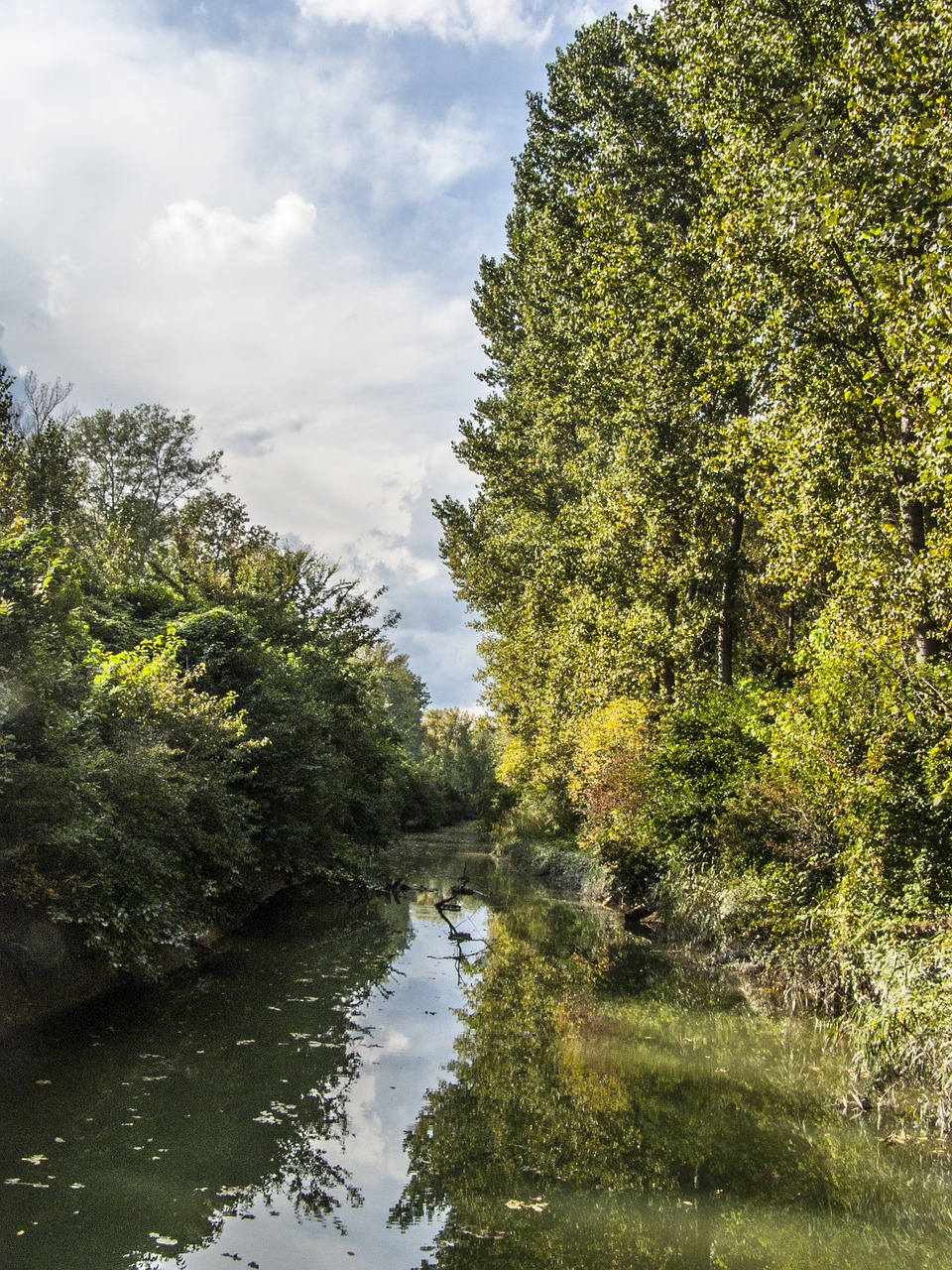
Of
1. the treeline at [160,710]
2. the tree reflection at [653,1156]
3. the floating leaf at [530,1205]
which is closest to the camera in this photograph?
the tree reflection at [653,1156]

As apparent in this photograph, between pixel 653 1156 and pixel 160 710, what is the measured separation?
9.39 m

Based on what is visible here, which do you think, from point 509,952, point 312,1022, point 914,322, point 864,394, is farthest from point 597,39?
point 312,1022

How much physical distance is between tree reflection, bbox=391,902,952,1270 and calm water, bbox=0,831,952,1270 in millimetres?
25

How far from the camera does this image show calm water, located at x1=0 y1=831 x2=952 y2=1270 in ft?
19.2

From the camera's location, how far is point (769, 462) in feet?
46.3

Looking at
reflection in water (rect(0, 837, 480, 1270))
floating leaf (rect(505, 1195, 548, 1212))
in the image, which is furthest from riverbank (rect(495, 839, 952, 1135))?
reflection in water (rect(0, 837, 480, 1270))

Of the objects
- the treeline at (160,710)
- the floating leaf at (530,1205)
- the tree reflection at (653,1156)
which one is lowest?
the tree reflection at (653,1156)

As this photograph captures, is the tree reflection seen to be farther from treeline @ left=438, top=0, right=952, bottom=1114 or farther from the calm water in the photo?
treeline @ left=438, top=0, right=952, bottom=1114

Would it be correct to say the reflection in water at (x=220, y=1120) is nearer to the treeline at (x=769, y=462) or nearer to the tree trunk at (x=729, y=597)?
the treeline at (x=769, y=462)

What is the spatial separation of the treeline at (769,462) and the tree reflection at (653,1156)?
3.78 ft

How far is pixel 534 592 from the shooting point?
2727 cm

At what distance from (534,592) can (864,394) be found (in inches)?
613

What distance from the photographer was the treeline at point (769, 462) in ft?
32.2

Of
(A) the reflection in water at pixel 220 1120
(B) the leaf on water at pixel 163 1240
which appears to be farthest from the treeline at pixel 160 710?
(B) the leaf on water at pixel 163 1240
